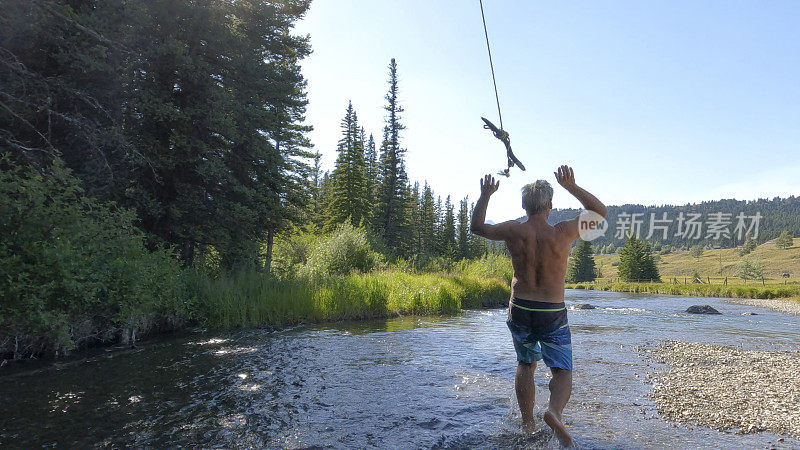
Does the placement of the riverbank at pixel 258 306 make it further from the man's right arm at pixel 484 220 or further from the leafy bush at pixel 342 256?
the man's right arm at pixel 484 220

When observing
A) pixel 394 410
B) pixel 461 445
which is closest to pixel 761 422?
pixel 461 445

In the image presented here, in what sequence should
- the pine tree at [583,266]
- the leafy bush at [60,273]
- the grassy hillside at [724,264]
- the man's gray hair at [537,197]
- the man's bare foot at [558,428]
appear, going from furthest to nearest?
the grassy hillside at [724,264], the pine tree at [583,266], the leafy bush at [60,273], the man's gray hair at [537,197], the man's bare foot at [558,428]

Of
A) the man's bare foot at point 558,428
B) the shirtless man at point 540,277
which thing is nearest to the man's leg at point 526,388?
the shirtless man at point 540,277

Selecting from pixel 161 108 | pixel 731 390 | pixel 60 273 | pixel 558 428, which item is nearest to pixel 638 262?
pixel 731 390

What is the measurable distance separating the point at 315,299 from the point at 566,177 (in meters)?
11.6

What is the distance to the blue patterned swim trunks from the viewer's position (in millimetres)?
4449

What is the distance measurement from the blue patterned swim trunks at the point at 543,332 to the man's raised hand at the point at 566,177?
1.32 m

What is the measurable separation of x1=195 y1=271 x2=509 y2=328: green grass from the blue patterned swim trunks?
1024 cm

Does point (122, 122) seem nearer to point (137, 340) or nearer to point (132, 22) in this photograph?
point (132, 22)

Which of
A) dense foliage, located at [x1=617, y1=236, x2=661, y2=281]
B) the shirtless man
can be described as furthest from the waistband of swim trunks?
dense foliage, located at [x1=617, y1=236, x2=661, y2=281]

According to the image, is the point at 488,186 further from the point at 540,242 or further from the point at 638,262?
the point at 638,262

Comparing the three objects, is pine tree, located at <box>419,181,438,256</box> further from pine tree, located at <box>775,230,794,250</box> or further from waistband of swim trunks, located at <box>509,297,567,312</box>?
pine tree, located at <box>775,230,794,250</box>

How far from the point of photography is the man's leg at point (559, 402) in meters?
4.14

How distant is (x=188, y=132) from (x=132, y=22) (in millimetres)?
3840
